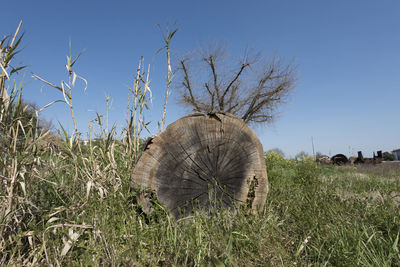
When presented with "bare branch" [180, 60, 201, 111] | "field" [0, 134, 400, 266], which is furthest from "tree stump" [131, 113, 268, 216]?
"bare branch" [180, 60, 201, 111]

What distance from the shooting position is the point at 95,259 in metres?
1.71

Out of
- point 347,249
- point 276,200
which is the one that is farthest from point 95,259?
point 276,200

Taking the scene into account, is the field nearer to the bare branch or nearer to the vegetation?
the vegetation

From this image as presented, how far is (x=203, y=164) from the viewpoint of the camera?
112 inches

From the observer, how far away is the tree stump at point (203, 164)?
2.76m

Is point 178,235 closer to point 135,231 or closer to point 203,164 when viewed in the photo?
point 135,231

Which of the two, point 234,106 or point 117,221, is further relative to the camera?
point 234,106

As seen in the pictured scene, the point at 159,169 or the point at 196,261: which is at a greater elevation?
the point at 159,169

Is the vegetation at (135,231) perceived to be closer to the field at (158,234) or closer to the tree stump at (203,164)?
the field at (158,234)

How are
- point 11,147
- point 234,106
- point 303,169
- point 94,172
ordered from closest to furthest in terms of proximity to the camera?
point 11,147 < point 94,172 < point 303,169 < point 234,106

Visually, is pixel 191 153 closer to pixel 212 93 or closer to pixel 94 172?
pixel 94 172

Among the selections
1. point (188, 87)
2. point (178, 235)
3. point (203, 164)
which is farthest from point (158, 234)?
point (188, 87)

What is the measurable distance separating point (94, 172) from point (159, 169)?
0.71 meters

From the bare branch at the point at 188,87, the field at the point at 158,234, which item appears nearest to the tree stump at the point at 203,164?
the field at the point at 158,234
